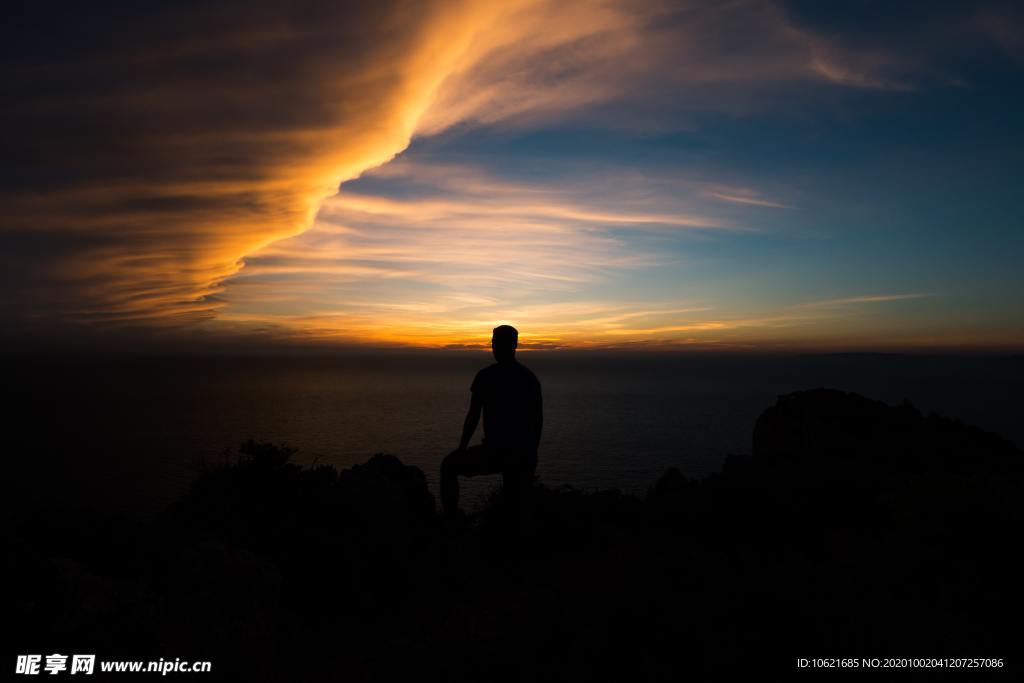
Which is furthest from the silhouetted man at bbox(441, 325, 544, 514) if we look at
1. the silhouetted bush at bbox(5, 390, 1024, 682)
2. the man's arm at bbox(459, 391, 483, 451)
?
the silhouetted bush at bbox(5, 390, 1024, 682)

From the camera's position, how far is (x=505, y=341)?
23.8 feet

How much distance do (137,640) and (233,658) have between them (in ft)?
2.61

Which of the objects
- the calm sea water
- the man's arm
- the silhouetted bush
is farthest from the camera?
the calm sea water

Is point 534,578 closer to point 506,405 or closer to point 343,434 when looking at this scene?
point 506,405

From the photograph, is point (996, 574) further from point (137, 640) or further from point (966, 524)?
point (137, 640)

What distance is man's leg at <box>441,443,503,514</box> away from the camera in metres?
6.98

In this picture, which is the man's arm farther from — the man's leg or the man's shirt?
the man's leg

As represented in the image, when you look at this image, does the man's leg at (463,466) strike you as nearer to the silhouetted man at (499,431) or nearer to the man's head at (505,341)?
the silhouetted man at (499,431)

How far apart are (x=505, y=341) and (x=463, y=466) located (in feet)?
5.70

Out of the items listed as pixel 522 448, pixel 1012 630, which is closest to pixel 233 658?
pixel 522 448

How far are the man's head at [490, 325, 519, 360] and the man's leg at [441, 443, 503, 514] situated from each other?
1254 millimetres

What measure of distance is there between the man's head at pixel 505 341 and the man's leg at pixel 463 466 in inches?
49.4

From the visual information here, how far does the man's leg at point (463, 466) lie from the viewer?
6.98 metres

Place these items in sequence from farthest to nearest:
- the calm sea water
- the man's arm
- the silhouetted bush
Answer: the calm sea water < the man's arm < the silhouetted bush
